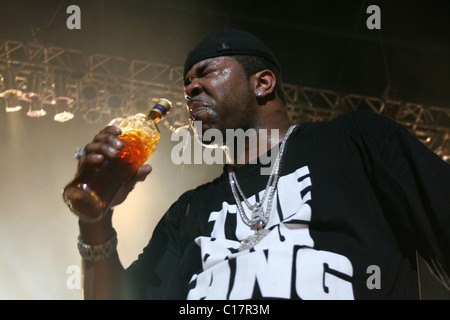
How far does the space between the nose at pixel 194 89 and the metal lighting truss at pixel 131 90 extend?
3.43 meters

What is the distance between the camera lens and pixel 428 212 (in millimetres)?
1265

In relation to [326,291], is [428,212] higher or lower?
higher

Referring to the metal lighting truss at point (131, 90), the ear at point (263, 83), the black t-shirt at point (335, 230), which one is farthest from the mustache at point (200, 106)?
the metal lighting truss at point (131, 90)

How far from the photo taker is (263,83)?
6.59ft

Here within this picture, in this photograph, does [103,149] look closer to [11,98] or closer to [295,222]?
[295,222]

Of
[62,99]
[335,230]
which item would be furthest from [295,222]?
[62,99]

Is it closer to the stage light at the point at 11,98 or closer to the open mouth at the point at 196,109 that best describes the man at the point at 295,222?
the open mouth at the point at 196,109

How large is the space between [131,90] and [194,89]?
3.59 metres

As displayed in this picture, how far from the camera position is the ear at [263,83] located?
1.97 meters

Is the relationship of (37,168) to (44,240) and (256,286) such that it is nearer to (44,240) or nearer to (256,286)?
(44,240)

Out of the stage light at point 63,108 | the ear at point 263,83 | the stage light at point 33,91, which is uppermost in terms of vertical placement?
the stage light at point 33,91

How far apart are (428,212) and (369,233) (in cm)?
17

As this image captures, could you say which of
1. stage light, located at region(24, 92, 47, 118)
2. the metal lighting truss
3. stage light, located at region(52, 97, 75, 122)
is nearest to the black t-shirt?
the metal lighting truss
